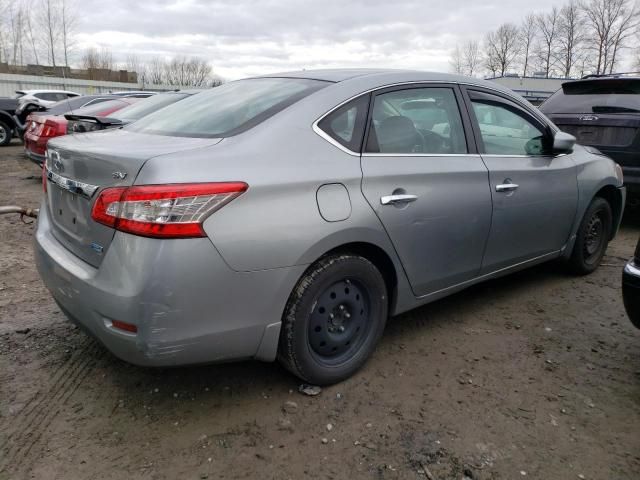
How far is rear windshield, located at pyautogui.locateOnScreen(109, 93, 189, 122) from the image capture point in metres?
7.34

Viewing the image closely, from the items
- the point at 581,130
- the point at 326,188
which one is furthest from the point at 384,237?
the point at 581,130

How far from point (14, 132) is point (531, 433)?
1625cm

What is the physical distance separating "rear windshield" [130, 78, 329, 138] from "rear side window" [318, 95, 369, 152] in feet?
0.67

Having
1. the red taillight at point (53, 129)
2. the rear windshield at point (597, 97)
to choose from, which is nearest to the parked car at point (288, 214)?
the rear windshield at point (597, 97)

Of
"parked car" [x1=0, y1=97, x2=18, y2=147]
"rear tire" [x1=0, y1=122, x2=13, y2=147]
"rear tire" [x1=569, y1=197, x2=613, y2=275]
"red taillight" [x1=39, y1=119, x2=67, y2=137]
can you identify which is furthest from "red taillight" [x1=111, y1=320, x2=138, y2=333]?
"rear tire" [x1=0, y1=122, x2=13, y2=147]

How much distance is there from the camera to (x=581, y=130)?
594 cm

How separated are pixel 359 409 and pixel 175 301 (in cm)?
109

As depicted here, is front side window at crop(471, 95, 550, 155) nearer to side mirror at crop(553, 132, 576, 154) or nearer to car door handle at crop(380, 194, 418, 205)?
side mirror at crop(553, 132, 576, 154)

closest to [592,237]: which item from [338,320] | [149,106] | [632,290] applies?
[632,290]

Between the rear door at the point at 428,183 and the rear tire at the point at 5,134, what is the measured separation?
1470cm

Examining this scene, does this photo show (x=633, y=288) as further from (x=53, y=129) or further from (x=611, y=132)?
(x=53, y=129)

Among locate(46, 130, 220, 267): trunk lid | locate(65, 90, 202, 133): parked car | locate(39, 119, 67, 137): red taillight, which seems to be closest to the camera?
locate(46, 130, 220, 267): trunk lid

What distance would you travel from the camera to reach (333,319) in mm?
2650

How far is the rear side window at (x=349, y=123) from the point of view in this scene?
2547 mm
